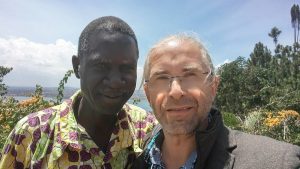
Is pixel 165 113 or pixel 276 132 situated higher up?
pixel 165 113

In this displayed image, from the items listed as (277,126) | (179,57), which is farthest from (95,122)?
(277,126)

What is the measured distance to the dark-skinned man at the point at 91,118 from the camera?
2670 millimetres

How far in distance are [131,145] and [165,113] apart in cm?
58

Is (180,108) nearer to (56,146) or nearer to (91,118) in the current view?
(91,118)

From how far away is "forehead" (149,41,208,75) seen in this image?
2.63 m

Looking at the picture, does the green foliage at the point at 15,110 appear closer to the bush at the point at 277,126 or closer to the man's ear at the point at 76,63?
the man's ear at the point at 76,63

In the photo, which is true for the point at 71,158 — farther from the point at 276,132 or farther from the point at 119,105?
the point at 276,132

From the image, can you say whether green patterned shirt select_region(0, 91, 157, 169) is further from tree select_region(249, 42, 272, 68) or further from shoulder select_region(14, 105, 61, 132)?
tree select_region(249, 42, 272, 68)

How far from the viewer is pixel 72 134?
9.05 ft

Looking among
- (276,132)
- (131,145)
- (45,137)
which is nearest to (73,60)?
(45,137)

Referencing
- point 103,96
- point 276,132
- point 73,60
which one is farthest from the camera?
point 276,132

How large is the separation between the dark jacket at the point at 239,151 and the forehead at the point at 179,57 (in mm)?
379

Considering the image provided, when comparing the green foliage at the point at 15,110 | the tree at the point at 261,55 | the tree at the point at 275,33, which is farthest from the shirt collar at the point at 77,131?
the tree at the point at 275,33

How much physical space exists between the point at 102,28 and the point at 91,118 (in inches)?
25.7
